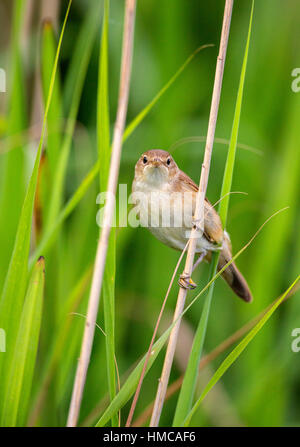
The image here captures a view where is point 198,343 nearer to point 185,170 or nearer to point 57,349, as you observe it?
point 57,349

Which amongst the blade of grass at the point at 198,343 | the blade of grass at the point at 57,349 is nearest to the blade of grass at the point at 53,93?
the blade of grass at the point at 57,349

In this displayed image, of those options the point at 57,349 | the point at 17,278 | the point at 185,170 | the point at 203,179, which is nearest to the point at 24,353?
the point at 17,278

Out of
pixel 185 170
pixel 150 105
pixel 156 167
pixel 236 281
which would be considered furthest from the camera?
pixel 185 170

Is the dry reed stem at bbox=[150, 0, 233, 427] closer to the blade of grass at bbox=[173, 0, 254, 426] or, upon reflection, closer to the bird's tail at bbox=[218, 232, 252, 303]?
the blade of grass at bbox=[173, 0, 254, 426]

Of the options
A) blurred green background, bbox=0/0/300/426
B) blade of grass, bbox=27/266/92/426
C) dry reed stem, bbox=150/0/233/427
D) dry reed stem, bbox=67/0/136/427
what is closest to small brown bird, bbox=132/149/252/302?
blurred green background, bbox=0/0/300/426

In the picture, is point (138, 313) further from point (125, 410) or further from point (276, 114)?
point (276, 114)

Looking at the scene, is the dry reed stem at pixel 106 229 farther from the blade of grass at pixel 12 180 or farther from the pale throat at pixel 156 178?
the blade of grass at pixel 12 180
